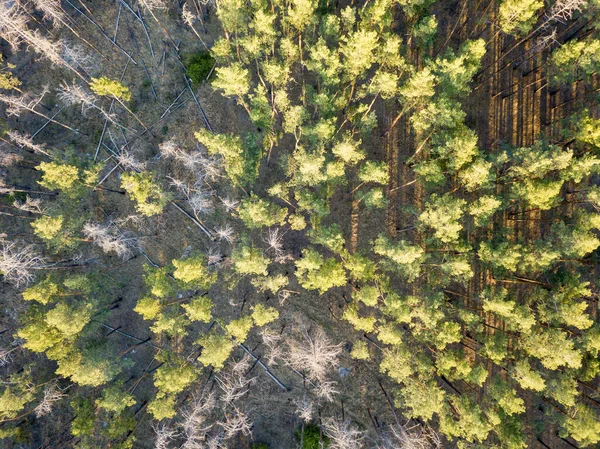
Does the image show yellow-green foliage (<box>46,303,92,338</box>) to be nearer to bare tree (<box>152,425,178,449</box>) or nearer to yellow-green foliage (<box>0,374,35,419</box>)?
yellow-green foliage (<box>0,374,35,419</box>)

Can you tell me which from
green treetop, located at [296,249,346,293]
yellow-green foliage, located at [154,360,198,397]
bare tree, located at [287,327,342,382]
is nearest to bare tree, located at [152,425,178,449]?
yellow-green foliage, located at [154,360,198,397]

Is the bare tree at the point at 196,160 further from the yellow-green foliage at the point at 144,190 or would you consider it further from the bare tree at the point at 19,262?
the bare tree at the point at 19,262

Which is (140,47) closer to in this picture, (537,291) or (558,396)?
(537,291)

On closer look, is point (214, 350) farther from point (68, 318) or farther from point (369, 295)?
point (369, 295)

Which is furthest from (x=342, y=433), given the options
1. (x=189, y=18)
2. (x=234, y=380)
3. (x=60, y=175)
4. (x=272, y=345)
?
(x=189, y=18)

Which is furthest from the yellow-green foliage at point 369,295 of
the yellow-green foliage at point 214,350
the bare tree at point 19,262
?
the bare tree at point 19,262
